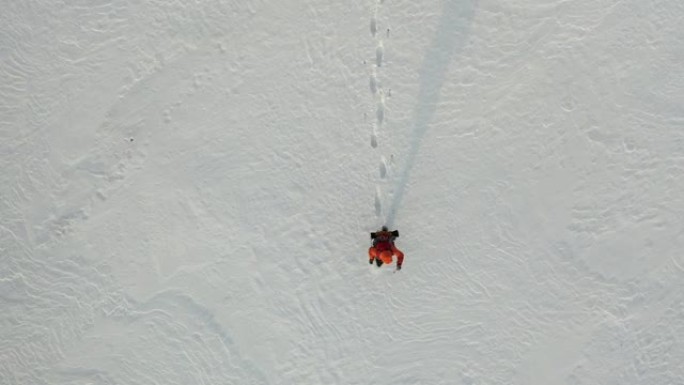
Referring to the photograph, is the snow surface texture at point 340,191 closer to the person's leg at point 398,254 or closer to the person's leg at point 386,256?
the person's leg at point 398,254

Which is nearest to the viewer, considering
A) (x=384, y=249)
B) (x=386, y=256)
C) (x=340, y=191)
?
(x=386, y=256)

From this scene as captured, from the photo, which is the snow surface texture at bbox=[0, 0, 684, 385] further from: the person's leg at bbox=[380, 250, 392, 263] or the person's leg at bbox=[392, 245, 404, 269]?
the person's leg at bbox=[380, 250, 392, 263]

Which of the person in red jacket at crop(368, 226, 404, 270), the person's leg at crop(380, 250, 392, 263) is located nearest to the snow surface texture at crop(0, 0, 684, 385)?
the person in red jacket at crop(368, 226, 404, 270)

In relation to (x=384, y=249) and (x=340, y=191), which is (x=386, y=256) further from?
(x=340, y=191)

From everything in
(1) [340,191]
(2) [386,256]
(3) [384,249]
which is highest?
(1) [340,191]

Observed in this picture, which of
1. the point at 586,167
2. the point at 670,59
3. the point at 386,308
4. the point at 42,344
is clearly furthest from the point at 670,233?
the point at 42,344

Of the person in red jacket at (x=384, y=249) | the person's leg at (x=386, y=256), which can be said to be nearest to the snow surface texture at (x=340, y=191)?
the person in red jacket at (x=384, y=249)

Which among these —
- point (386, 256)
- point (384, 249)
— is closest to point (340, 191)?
point (384, 249)
